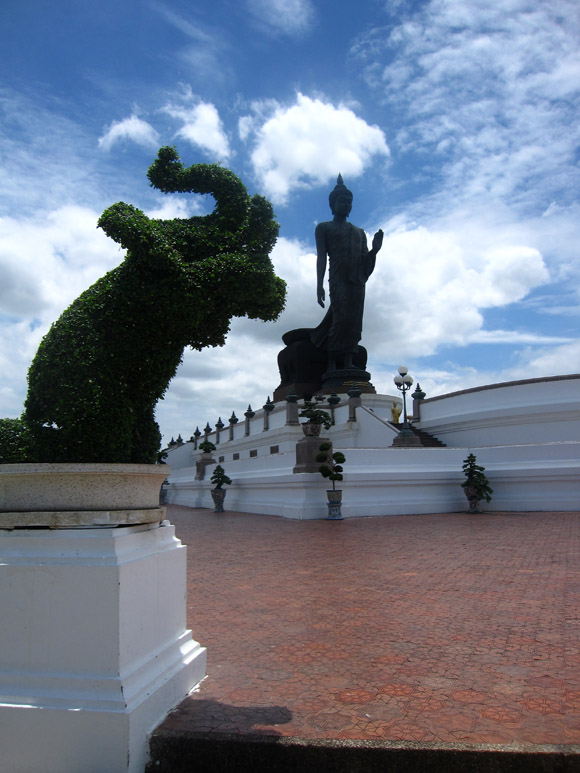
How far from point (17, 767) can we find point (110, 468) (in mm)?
1354

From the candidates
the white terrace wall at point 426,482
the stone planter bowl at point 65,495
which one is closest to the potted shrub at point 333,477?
the white terrace wall at point 426,482

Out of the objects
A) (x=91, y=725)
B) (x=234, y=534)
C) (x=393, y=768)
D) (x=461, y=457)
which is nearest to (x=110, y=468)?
(x=91, y=725)

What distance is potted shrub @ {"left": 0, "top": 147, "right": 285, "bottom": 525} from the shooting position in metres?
3.44

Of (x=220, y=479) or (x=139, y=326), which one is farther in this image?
(x=220, y=479)

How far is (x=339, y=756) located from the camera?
266 cm

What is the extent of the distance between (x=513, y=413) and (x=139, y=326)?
17.8 m

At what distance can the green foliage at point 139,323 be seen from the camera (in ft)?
11.3

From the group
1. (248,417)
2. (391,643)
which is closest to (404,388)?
(248,417)

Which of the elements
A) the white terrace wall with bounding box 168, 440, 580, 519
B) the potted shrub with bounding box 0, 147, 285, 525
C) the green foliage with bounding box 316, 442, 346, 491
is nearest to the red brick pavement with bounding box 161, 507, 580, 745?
the potted shrub with bounding box 0, 147, 285, 525

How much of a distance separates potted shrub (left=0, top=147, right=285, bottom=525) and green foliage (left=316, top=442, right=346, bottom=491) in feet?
33.0

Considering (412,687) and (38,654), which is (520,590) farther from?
(38,654)

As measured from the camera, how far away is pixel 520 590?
5863 millimetres

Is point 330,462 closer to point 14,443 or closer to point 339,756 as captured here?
point 14,443

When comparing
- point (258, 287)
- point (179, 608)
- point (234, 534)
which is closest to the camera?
point (179, 608)
